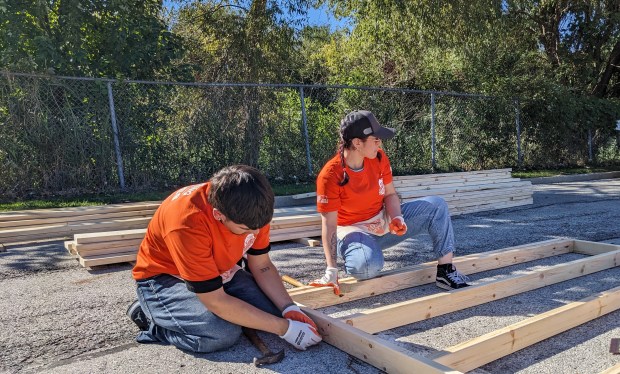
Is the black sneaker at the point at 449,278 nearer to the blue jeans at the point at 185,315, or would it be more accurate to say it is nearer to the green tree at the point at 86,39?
the blue jeans at the point at 185,315

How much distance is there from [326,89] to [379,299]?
9106 mm

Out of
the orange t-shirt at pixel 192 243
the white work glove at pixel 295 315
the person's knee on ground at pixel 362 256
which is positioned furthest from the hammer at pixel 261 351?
the person's knee on ground at pixel 362 256

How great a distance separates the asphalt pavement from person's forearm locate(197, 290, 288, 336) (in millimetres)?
225

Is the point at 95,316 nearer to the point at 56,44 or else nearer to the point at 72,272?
the point at 72,272

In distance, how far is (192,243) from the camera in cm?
281

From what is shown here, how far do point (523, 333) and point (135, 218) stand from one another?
5.13m

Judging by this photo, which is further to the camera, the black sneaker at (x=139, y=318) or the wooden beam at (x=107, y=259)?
the wooden beam at (x=107, y=259)

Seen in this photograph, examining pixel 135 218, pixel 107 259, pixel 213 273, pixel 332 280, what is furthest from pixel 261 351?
pixel 135 218

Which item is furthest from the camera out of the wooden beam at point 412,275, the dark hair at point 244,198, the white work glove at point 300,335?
the wooden beam at point 412,275

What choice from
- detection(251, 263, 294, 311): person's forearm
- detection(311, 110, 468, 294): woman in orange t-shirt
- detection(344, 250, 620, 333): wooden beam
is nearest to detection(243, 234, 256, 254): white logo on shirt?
detection(251, 263, 294, 311): person's forearm

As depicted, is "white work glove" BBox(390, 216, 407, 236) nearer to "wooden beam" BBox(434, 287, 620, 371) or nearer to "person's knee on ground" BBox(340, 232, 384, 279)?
"person's knee on ground" BBox(340, 232, 384, 279)

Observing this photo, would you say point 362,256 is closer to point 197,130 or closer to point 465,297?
point 465,297

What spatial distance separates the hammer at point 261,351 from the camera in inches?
119

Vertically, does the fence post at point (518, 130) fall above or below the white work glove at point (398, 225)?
above
